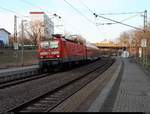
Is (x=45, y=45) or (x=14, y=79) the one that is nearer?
(x=14, y=79)

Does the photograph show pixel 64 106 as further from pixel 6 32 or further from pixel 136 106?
pixel 6 32

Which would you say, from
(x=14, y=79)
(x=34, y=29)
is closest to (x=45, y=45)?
(x=14, y=79)

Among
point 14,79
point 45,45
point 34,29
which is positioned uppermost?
point 34,29

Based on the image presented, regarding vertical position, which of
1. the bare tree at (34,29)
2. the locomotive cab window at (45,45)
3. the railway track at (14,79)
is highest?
the bare tree at (34,29)

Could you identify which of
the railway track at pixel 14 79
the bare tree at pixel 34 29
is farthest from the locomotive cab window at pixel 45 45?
the bare tree at pixel 34 29

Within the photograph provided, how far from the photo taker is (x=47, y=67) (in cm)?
3353

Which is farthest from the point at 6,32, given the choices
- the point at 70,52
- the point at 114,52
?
the point at 70,52

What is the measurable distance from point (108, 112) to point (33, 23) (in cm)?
9973

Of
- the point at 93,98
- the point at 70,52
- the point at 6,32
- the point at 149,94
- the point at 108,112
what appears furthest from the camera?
the point at 6,32

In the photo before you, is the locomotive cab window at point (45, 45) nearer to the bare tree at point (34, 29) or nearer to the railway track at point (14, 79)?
the railway track at point (14, 79)

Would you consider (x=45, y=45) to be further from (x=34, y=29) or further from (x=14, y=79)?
(x=34, y=29)

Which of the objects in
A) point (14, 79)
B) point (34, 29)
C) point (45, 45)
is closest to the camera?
point (14, 79)

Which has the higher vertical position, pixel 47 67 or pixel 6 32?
pixel 6 32

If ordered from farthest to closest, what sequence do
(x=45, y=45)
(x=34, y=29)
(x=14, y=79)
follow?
(x=34, y=29)
(x=45, y=45)
(x=14, y=79)
